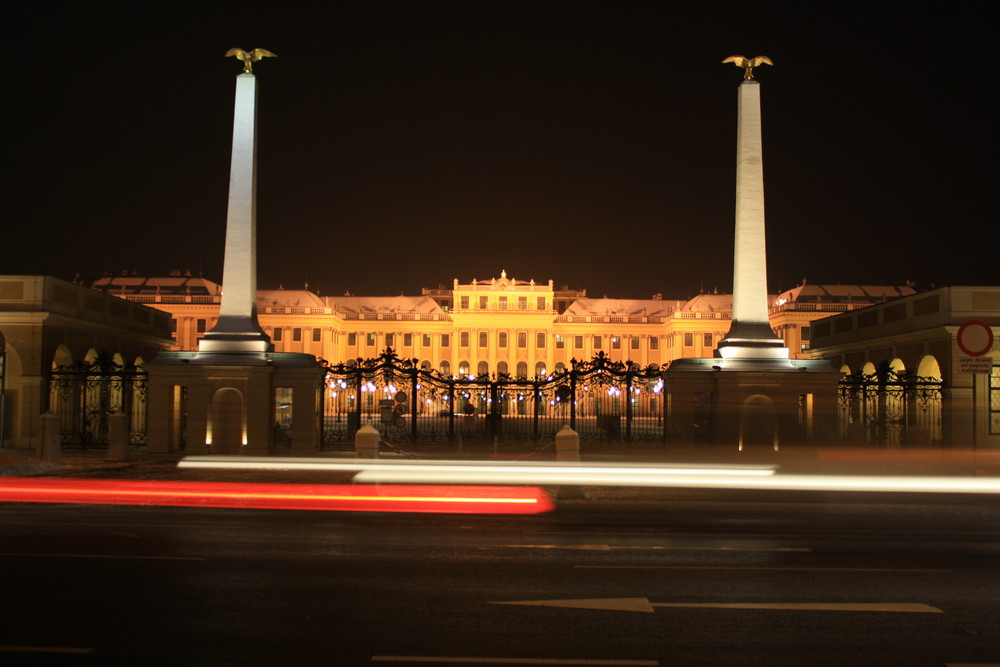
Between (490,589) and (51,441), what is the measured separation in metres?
18.0

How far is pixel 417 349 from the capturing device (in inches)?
4636

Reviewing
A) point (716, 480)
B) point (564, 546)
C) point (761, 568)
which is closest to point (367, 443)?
point (716, 480)

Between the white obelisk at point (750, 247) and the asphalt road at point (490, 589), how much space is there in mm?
12029

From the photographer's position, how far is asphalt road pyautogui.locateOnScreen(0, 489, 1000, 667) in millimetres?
7242

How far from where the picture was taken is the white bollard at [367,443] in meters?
22.1

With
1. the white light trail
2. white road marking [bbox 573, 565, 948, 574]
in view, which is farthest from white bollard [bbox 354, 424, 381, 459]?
white road marking [bbox 573, 565, 948, 574]

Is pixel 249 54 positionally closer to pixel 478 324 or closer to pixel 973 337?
pixel 973 337

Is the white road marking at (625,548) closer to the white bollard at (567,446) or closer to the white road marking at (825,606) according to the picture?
the white road marking at (825,606)

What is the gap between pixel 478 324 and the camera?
11906 centimetres

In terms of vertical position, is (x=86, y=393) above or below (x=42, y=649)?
above

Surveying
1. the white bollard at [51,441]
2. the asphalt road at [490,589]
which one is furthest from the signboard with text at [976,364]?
the white bollard at [51,441]

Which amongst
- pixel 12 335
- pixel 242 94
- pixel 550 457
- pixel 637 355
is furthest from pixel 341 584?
pixel 637 355

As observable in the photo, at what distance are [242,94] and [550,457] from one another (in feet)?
44.0

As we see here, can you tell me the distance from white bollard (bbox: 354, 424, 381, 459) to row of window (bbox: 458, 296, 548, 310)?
96.9 m
